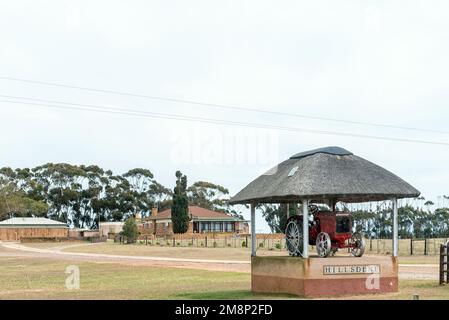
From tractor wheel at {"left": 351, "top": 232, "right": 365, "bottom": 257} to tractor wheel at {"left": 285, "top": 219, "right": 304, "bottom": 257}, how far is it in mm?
1803

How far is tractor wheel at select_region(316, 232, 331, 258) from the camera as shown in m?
23.2

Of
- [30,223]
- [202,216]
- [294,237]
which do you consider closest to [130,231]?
[202,216]

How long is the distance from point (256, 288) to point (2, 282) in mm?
14132

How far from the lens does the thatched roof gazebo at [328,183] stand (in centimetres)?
2255

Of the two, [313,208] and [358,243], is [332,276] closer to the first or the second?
[358,243]

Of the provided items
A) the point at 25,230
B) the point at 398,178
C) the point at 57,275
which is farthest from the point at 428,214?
the point at 398,178

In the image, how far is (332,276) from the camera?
885 inches

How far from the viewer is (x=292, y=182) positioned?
23109 millimetres

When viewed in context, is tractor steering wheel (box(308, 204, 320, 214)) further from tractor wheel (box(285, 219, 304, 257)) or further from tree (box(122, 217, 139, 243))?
tree (box(122, 217, 139, 243))

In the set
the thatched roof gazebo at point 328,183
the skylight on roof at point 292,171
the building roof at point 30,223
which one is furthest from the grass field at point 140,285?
the building roof at point 30,223

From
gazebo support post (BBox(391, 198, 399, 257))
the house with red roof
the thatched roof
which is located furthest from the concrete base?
the house with red roof

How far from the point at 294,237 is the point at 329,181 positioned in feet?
7.53

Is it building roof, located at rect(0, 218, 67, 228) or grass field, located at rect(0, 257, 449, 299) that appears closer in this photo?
grass field, located at rect(0, 257, 449, 299)
